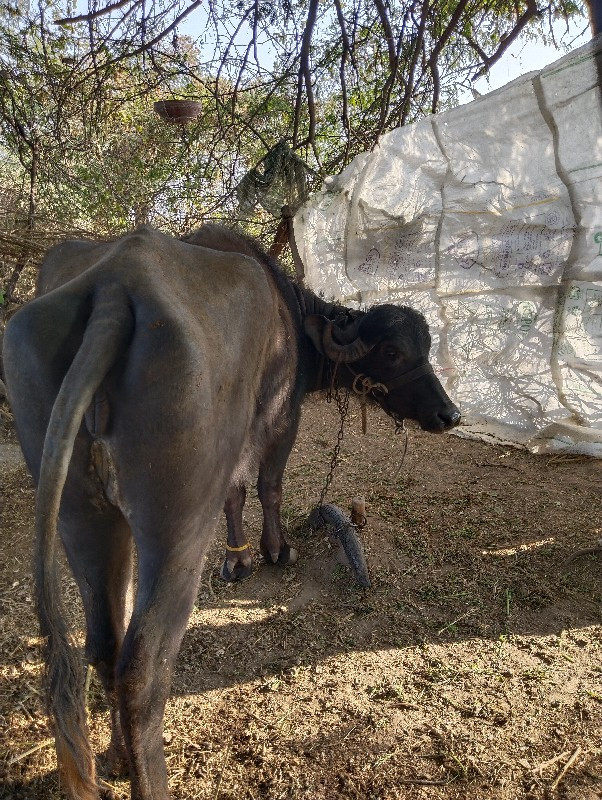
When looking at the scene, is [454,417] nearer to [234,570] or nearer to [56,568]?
[234,570]

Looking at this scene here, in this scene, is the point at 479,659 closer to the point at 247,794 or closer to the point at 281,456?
the point at 247,794

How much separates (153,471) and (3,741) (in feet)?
4.74

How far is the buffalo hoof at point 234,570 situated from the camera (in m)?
3.55

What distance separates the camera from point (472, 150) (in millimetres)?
4438

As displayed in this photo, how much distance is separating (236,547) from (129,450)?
1983mm

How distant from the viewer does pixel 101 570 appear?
1910mm

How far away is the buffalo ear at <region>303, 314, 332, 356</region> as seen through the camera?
11.4 feet

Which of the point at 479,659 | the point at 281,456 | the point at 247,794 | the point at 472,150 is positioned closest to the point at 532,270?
the point at 472,150

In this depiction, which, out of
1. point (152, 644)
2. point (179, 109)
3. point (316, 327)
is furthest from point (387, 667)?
point (179, 109)

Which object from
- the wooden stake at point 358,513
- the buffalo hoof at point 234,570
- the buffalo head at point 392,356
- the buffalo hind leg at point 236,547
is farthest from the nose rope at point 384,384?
the buffalo hoof at point 234,570

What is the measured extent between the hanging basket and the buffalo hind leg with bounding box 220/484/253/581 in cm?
351

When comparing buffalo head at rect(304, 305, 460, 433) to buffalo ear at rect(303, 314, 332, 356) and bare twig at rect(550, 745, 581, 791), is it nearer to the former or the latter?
buffalo ear at rect(303, 314, 332, 356)

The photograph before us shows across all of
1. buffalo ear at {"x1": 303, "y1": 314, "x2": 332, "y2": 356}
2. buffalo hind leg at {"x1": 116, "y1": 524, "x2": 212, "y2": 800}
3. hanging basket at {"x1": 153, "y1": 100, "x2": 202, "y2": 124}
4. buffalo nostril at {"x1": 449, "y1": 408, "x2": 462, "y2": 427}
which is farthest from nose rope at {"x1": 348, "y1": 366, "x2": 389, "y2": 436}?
hanging basket at {"x1": 153, "y1": 100, "x2": 202, "y2": 124}

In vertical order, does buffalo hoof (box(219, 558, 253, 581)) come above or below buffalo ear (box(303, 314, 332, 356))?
below
